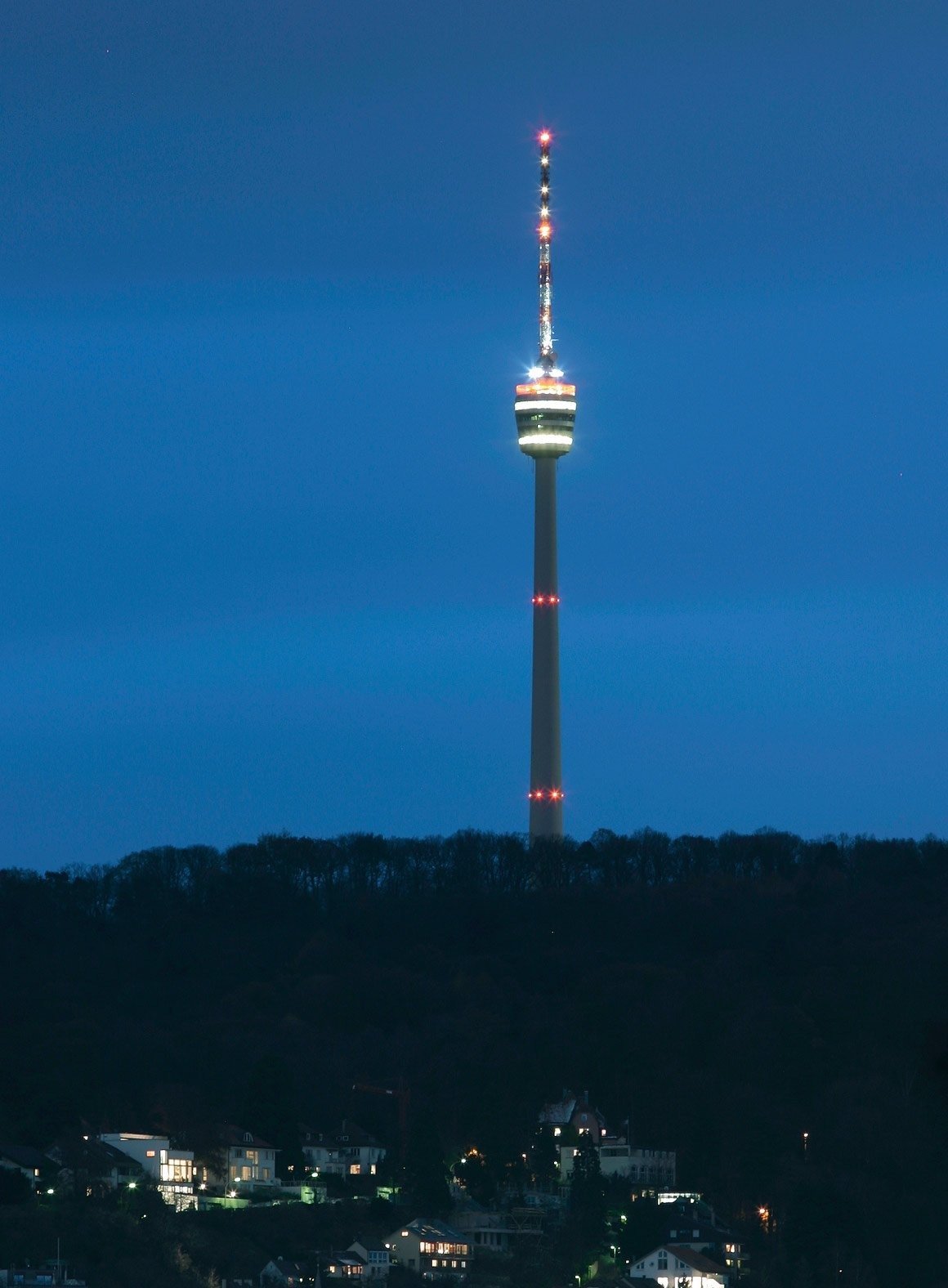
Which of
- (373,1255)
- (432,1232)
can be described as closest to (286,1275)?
(373,1255)

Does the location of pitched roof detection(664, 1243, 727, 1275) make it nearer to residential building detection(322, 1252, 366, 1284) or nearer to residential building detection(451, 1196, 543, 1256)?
residential building detection(451, 1196, 543, 1256)

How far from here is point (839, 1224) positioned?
6938 centimetres

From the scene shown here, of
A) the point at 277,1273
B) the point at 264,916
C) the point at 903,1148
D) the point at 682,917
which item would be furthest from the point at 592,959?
the point at 277,1273

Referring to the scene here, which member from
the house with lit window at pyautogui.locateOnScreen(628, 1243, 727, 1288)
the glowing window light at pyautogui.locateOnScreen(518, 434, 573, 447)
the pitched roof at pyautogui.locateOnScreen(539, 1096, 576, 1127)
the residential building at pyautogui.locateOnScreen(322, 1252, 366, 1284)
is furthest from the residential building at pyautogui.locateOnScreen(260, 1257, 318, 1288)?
the glowing window light at pyautogui.locateOnScreen(518, 434, 573, 447)

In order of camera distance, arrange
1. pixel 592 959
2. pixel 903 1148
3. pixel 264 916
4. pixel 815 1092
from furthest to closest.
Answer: pixel 264 916 < pixel 592 959 < pixel 815 1092 < pixel 903 1148

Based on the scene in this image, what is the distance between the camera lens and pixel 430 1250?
7112cm

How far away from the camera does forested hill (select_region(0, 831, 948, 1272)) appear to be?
78312 millimetres

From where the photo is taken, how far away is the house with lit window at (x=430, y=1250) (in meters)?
70.5

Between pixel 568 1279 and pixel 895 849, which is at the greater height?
pixel 895 849

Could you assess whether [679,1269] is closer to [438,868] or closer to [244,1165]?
[244,1165]

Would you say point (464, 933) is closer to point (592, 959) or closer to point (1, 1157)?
point (592, 959)

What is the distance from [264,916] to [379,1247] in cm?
4175

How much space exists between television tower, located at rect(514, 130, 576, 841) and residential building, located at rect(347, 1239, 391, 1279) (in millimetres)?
50060

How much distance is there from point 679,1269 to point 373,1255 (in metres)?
6.76
